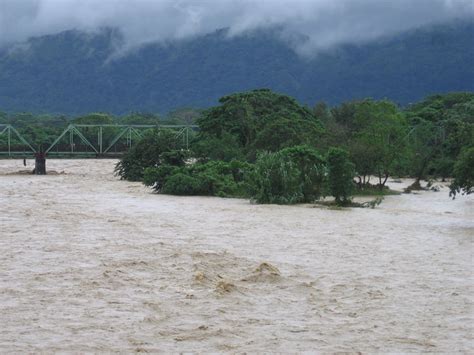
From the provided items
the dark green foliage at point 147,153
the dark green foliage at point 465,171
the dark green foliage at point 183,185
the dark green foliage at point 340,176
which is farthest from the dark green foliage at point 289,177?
the dark green foliage at point 147,153

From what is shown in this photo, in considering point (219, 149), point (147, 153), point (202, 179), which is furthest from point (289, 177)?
point (219, 149)

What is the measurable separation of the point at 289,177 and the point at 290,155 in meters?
1.22

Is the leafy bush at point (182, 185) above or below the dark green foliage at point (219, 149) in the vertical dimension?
below

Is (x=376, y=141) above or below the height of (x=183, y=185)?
above

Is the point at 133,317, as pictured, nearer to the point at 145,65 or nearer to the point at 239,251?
the point at 239,251

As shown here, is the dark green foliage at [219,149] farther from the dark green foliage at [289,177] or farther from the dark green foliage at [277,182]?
the dark green foliage at [277,182]

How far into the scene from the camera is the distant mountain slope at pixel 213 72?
523ft

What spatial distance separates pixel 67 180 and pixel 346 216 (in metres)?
18.6

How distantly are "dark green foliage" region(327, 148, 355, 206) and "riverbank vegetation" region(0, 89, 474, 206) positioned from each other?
0.10ft

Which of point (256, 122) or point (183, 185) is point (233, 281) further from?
point (256, 122)

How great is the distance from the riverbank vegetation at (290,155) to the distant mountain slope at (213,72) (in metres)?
112

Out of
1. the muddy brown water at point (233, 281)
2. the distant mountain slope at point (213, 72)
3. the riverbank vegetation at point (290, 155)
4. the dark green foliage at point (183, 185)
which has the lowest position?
the muddy brown water at point (233, 281)

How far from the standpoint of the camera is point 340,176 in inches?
979

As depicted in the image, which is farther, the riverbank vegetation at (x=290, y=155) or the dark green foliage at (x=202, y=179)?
the dark green foliage at (x=202, y=179)
